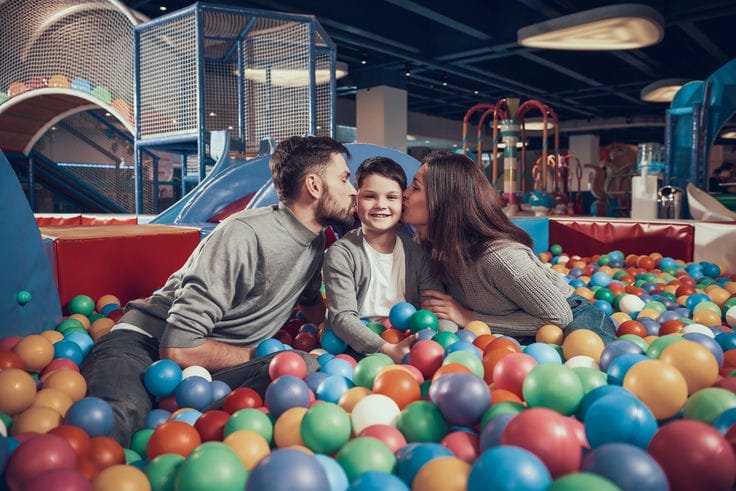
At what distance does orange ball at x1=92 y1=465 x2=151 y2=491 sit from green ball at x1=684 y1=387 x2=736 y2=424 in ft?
2.68

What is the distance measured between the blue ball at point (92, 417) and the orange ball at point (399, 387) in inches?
18.7

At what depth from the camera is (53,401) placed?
1.08 meters

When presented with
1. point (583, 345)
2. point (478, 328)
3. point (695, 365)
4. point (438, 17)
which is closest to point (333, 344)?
point (478, 328)

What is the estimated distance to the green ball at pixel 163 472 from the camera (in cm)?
76

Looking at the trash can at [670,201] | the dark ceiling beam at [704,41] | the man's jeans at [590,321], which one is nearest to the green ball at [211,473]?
the man's jeans at [590,321]

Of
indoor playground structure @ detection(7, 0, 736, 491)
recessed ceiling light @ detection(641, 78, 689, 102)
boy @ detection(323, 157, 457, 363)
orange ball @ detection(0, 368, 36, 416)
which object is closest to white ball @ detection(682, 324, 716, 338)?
indoor playground structure @ detection(7, 0, 736, 491)

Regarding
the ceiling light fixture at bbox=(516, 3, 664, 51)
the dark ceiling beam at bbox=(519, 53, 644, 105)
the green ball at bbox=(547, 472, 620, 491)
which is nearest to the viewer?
the green ball at bbox=(547, 472, 620, 491)

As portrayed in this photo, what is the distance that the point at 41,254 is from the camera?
152 centimetres

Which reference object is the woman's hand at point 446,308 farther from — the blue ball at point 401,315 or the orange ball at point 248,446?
the orange ball at point 248,446

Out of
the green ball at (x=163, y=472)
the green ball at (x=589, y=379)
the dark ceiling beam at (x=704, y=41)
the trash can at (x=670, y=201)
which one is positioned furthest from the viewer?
the dark ceiling beam at (x=704, y=41)

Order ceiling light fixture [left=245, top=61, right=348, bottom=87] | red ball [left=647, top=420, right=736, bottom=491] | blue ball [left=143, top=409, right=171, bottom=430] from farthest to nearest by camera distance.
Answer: ceiling light fixture [left=245, top=61, right=348, bottom=87]
blue ball [left=143, top=409, right=171, bottom=430]
red ball [left=647, top=420, right=736, bottom=491]

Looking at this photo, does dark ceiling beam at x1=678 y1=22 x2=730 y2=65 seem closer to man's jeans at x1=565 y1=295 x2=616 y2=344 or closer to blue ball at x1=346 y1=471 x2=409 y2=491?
man's jeans at x1=565 y1=295 x2=616 y2=344

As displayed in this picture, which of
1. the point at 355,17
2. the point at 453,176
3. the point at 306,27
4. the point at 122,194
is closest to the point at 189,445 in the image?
the point at 453,176

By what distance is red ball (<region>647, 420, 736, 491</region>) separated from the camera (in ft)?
2.17
